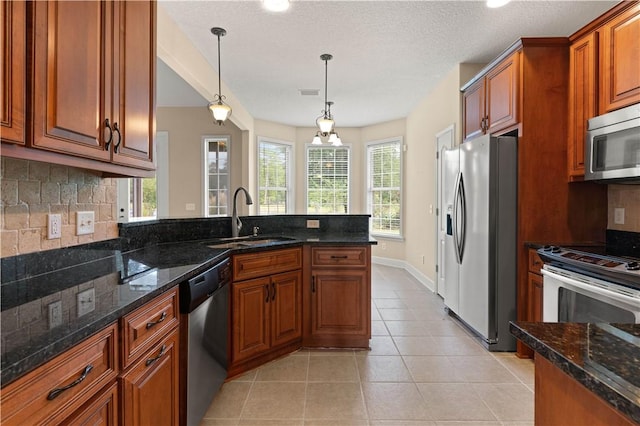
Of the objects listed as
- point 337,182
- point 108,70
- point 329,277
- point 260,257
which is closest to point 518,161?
point 329,277

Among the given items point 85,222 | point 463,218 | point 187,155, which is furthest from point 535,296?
point 187,155

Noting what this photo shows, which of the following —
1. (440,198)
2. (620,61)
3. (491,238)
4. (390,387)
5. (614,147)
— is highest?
(620,61)

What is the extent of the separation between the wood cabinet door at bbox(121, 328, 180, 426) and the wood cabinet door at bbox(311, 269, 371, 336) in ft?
4.42

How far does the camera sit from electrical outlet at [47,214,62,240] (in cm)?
147

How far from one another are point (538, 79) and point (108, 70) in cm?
296

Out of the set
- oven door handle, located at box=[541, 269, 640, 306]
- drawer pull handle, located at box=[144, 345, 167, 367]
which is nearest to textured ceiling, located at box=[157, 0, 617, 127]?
oven door handle, located at box=[541, 269, 640, 306]

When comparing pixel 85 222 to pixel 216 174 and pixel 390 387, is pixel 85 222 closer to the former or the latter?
pixel 390 387

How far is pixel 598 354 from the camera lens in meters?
0.65

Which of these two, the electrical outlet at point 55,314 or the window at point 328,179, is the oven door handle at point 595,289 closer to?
the electrical outlet at point 55,314

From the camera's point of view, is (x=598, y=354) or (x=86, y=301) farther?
(x=86, y=301)

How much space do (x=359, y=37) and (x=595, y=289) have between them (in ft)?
8.72

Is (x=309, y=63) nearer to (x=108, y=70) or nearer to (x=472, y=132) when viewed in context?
(x=472, y=132)

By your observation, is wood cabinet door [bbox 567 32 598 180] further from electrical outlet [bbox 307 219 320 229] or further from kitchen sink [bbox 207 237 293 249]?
kitchen sink [bbox 207 237 293 249]

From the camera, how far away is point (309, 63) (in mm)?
3621
